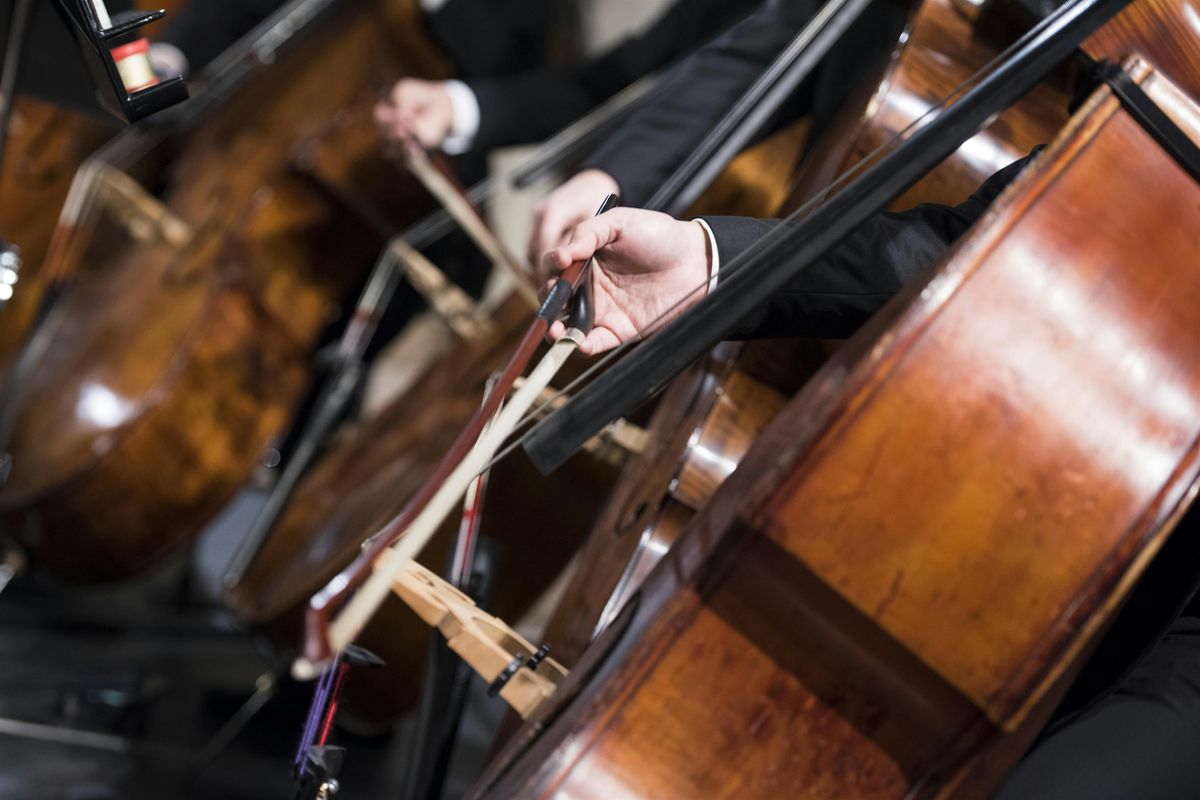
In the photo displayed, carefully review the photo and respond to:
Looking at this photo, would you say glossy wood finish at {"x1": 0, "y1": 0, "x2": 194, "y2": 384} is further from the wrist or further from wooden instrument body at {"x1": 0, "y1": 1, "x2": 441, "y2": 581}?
the wrist

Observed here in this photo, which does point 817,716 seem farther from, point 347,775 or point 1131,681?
point 347,775

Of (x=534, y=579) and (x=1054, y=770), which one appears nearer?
(x=1054, y=770)

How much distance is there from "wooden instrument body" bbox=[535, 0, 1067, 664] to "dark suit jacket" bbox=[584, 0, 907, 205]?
190 mm

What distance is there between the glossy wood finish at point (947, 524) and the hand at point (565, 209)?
0.47 meters

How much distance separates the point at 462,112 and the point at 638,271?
40.5 inches

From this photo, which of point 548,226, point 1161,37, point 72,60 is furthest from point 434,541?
point 1161,37

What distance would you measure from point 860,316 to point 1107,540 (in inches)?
8.4

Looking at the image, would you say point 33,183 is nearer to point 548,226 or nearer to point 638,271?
point 548,226

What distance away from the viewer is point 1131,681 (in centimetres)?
70

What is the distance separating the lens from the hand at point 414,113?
154 centimetres

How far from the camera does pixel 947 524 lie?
0.55m

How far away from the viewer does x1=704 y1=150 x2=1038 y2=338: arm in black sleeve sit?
691mm

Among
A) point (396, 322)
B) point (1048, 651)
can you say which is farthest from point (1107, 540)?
point (396, 322)

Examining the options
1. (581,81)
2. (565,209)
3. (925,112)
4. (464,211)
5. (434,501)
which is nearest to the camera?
(434,501)
